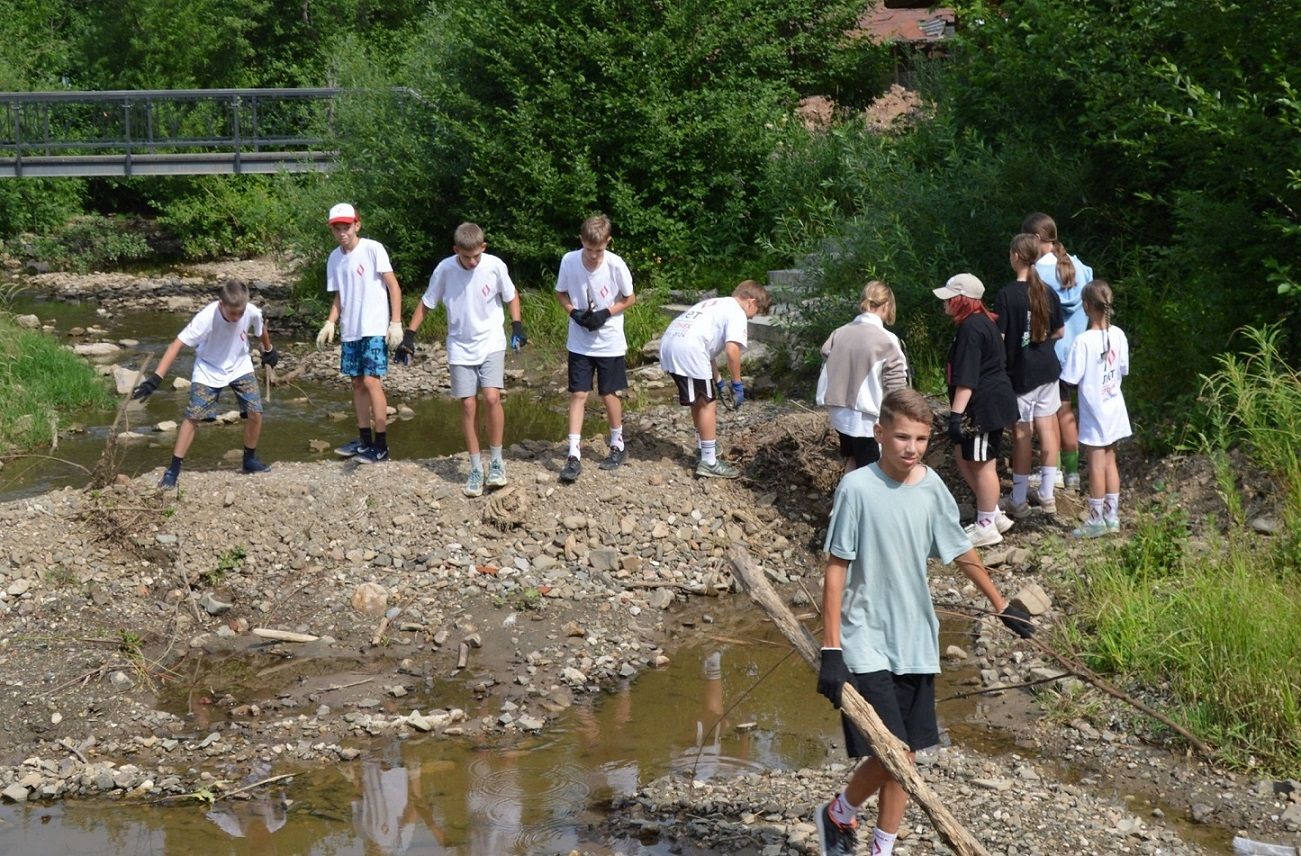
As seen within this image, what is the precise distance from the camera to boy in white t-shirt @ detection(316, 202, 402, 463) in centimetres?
937

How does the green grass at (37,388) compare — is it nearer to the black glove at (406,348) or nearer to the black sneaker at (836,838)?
the black glove at (406,348)

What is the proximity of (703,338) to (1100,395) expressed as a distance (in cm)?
251

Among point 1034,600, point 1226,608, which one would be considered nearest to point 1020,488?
point 1034,600

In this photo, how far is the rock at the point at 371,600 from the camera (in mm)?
8180

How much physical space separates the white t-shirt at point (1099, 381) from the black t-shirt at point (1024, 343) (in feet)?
0.62

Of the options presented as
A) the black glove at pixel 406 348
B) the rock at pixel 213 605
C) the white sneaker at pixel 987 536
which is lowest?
the rock at pixel 213 605

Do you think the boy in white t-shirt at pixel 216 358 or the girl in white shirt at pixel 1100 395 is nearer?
the girl in white shirt at pixel 1100 395

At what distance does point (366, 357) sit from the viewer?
372 inches

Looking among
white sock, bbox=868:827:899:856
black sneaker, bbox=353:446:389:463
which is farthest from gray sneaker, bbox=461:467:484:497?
white sock, bbox=868:827:899:856

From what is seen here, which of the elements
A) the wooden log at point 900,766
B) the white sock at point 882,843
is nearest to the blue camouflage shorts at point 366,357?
the wooden log at point 900,766

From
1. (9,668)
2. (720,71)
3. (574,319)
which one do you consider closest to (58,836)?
(9,668)

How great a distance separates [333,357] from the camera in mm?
16344

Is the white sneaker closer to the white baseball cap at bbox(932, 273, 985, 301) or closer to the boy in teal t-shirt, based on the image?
the white baseball cap at bbox(932, 273, 985, 301)

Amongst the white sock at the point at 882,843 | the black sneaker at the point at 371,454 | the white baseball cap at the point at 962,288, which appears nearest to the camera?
the white sock at the point at 882,843
